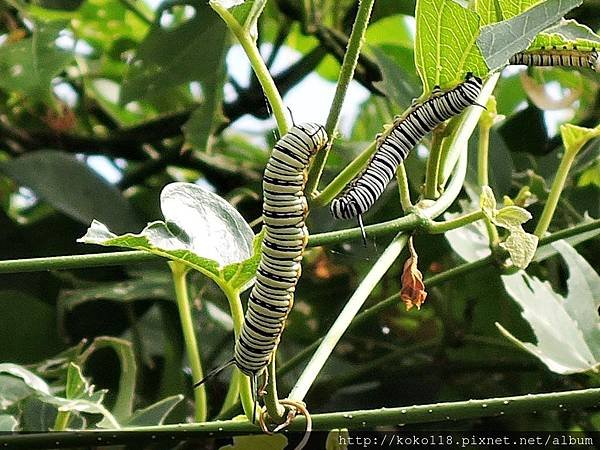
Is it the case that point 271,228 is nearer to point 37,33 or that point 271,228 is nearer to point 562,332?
point 562,332

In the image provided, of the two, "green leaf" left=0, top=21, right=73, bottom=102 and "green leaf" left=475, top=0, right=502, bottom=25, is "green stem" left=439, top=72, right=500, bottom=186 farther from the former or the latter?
"green leaf" left=0, top=21, right=73, bottom=102

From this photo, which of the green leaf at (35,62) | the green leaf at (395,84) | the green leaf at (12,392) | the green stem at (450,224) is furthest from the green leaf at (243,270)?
the green leaf at (35,62)

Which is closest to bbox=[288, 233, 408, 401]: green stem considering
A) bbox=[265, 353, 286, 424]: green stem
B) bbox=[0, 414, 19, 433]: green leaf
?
bbox=[265, 353, 286, 424]: green stem

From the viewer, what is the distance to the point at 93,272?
0.98 meters

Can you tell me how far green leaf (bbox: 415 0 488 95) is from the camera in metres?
0.48

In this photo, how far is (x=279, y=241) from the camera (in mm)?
399

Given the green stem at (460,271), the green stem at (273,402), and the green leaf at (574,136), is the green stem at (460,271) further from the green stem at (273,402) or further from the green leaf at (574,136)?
the green stem at (273,402)

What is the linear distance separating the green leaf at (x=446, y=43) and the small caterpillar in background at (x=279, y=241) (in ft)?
0.37

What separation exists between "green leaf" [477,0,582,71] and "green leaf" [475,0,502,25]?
4cm

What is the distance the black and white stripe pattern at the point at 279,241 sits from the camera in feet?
1.29

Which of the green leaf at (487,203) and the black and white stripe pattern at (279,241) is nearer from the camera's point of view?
the black and white stripe pattern at (279,241)

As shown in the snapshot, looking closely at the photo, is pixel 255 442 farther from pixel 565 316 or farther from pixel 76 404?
pixel 565 316

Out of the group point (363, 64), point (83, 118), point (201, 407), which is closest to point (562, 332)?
point (201, 407)

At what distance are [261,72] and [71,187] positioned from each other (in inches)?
21.5
